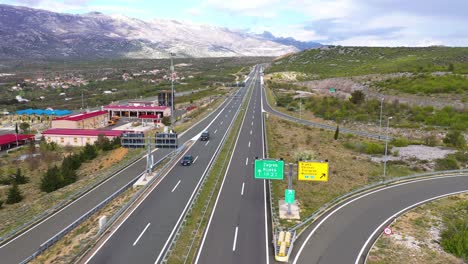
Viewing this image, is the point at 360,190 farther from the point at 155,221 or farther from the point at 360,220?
the point at 155,221

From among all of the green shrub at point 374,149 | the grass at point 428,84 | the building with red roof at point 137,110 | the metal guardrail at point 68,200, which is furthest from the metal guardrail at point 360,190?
the building with red roof at point 137,110

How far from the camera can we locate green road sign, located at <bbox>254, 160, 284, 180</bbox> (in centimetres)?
3616

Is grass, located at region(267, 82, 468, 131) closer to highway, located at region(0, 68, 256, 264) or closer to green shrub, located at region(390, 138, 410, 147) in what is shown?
green shrub, located at region(390, 138, 410, 147)

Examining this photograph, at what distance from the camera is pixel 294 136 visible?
2972 inches

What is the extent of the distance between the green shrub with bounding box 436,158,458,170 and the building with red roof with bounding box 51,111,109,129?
7941 centimetres

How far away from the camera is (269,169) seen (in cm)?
3638

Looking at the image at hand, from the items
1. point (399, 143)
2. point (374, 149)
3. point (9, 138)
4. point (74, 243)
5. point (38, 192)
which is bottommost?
point (38, 192)

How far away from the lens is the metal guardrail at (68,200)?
33094 mm

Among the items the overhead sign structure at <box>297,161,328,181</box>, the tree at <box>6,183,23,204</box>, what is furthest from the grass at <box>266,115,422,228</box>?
the tree at <box>6,183,23,204</box>

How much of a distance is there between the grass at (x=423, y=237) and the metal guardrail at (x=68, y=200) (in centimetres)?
3161

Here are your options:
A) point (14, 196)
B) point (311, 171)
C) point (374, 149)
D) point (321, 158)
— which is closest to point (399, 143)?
point (374, 149)

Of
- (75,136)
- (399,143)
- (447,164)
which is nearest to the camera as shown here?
(447,164)

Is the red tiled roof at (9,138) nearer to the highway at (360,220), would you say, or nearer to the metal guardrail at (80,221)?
the metal guardrail at (80,221)

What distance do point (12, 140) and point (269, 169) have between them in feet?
227
